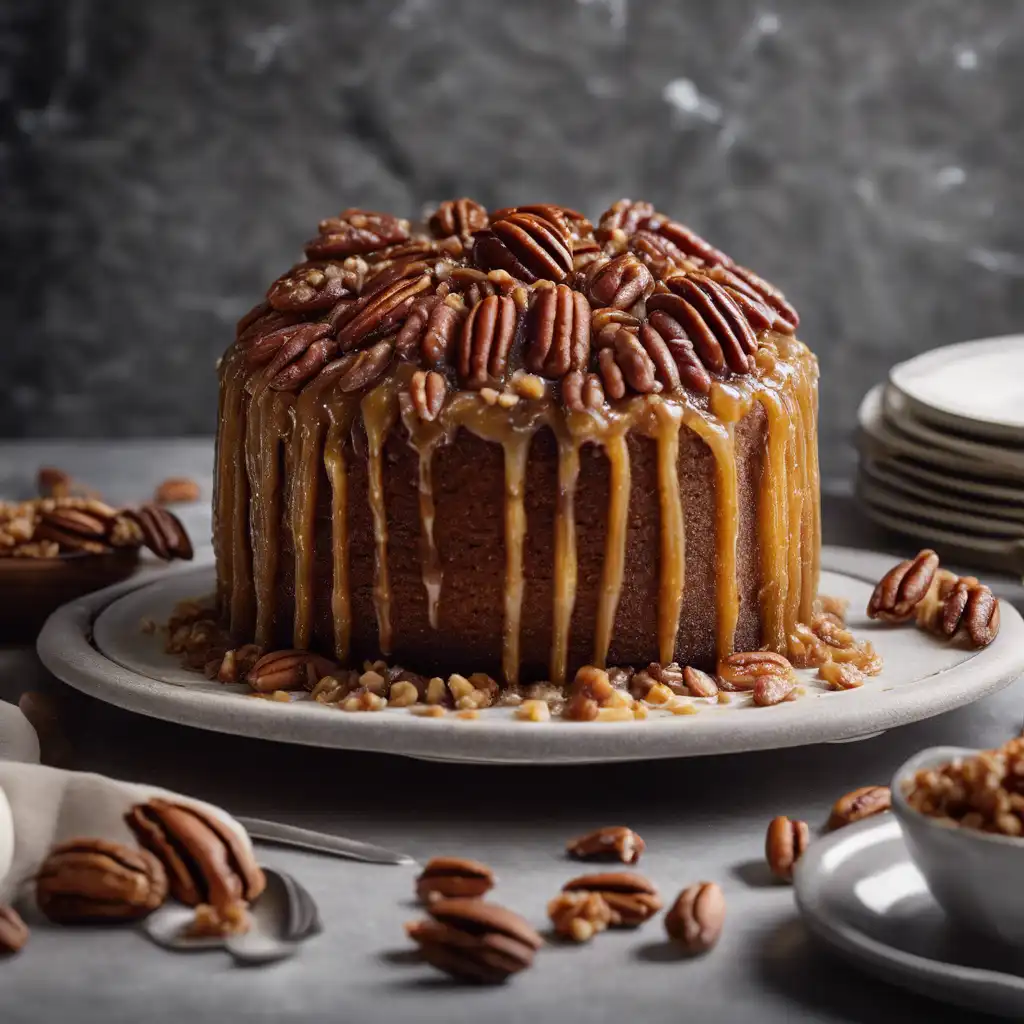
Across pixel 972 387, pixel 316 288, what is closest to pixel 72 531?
pixel 316 288

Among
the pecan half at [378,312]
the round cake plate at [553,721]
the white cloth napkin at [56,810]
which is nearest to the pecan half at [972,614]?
the round cake plate at [553,721]

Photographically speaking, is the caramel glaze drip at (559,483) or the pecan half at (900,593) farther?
the pecan half at (900,593)

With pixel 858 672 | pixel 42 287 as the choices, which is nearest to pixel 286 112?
pixel 42 287

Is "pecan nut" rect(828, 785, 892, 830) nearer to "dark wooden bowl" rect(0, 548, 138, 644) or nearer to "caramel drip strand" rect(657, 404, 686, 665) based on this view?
"caramel drip strand" rect(657, 404, 686, 665)

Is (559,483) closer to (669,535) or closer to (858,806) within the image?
(669,535)

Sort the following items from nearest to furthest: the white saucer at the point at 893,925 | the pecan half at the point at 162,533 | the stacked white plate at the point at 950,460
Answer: the white saucer at the point at 893,925 → the pecan half at the point at 162,533 → the stacked white plate at the point at 950,460

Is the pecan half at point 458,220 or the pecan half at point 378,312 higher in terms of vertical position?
the pecan half at point 458,220

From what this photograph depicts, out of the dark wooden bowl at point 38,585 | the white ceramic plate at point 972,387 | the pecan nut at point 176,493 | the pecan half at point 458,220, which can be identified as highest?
the pecan half at point 458,220

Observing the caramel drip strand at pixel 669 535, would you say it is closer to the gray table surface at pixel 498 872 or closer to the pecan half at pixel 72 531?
the gray table surface at pixel 498 872

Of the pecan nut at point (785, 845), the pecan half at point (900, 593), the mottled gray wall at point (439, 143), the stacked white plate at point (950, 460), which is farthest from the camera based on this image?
the mottled gray wall at point (439, 143)
